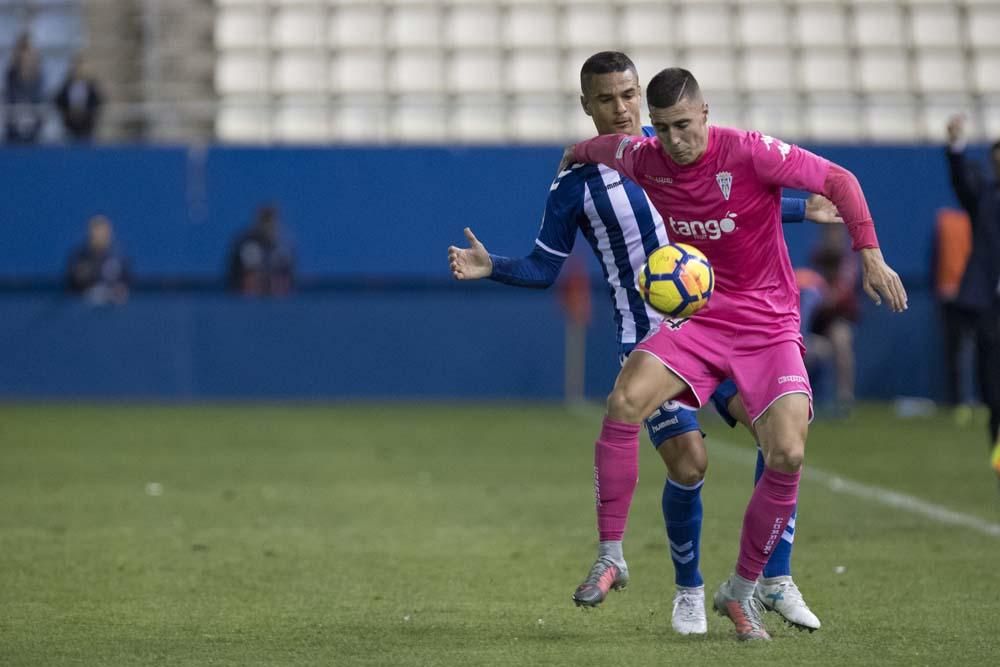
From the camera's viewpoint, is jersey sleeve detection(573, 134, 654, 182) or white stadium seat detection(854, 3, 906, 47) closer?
jersey sleeve detection(573, 134, 654, 182)

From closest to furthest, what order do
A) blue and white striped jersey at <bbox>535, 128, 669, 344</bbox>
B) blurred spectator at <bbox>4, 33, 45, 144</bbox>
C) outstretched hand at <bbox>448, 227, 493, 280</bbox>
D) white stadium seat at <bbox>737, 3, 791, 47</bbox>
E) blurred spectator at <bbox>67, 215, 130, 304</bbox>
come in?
outstretched hand at <bbox>448, 227, 493, 280</bbox>, blue and white striped jersey at <bbox>535, 128, 669, 344</bbox>, blurred spectator at <bbox>67, 215, 130, 304</bbox>, blurred spectator at <bbox>4, 33, 45, 144</bbox>, white stadium seat at <bbox>737, 3, 791, 47</bbox>

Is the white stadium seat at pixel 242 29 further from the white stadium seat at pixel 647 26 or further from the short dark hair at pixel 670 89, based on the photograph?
the short dark hair at pixel 670 89

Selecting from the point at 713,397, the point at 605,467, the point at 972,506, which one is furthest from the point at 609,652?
the point at 972,506

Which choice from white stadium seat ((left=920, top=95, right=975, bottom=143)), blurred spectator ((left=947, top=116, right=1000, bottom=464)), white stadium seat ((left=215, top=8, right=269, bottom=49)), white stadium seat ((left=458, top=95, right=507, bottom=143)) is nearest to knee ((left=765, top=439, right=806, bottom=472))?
blurred spectator ((left=947, top=116, right=1000, bottom=464))

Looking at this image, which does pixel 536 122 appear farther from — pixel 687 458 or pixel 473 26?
pixel 687 458

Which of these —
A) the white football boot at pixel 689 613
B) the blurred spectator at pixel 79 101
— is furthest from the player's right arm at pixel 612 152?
the blurred spectator at pixel 79 101

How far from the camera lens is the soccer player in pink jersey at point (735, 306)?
579cm

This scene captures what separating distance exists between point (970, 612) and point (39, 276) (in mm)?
17281

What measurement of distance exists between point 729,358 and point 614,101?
117cm

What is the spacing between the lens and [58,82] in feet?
76.1

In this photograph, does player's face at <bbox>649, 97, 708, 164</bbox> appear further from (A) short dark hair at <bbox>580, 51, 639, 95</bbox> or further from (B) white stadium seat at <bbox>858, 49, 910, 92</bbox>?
(B) white stadium seat at <bbox>858, 49, 910, 92</bbox>

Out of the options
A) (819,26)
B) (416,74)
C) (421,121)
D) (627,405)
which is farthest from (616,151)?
(819,26)

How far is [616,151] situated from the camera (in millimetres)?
6148

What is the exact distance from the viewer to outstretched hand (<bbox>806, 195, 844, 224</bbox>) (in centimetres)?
634
